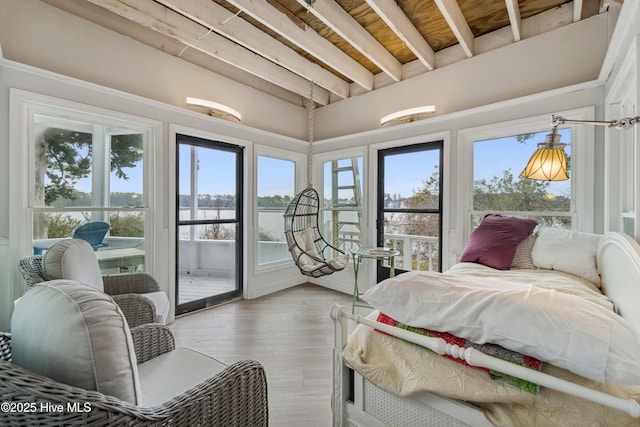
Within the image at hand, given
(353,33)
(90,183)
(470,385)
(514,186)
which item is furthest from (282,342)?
(353,33)

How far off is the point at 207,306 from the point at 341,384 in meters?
2.74

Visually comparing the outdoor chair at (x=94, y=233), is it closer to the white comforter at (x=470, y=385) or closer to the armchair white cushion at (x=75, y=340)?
the armchair white cushion at (x=75, y=340)

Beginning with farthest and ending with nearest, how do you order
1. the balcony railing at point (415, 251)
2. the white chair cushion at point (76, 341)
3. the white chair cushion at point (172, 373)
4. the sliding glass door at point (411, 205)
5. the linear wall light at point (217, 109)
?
the balcony railing at point (415, 251)
the sliding glass door at point (411, 205)
the linear wall light at point (217, 109)
the white chair cushion at point (172, 373)
the white chair cushion at point (76, 341)

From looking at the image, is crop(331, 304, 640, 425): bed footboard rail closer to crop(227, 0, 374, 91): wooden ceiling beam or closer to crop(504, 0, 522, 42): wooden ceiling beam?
crop(227, 0, 374, 91): wooden ceiling beam

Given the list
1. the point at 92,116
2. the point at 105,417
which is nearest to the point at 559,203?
the point at 105,417

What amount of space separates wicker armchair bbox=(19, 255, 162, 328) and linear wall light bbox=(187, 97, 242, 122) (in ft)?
6.50

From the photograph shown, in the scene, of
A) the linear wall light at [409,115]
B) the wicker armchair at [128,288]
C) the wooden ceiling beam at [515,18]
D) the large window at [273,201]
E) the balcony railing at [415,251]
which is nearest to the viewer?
the wicker armchair at [128,288]

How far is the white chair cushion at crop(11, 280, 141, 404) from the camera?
0.75 m

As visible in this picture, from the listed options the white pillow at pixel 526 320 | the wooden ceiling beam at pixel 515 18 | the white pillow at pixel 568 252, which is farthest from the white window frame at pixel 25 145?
the white pillow at pixel 568 252

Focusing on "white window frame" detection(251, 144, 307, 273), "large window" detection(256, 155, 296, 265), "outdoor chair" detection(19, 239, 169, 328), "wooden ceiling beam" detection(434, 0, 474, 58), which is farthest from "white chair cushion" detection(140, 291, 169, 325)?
"wooden ceiling beam" detection(434, 0, 474, 58)

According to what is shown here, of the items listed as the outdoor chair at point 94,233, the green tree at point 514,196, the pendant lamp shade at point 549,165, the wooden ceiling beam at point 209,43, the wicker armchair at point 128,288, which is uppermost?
the wooden ceiling beam at point 209,43

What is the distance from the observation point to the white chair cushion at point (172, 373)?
48.3 inches

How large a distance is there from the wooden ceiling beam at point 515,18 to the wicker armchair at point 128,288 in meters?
3.69

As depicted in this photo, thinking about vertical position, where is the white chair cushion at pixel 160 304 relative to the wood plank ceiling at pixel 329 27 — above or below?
below
